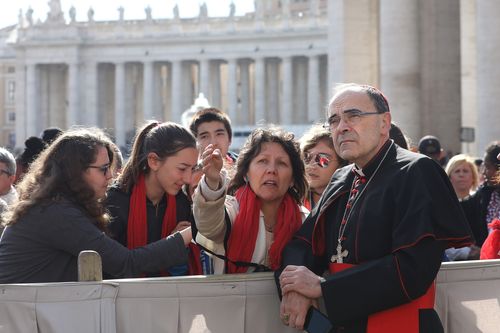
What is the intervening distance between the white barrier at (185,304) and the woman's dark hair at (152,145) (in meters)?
1.37

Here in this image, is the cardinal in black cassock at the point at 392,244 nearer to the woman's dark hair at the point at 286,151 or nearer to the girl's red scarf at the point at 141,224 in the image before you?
the woman's dark hair at the point at 286,151

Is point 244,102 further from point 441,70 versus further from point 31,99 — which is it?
point 441,70

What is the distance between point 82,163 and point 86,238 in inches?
22.2

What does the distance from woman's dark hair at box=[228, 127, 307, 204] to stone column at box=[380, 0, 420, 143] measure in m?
21.1

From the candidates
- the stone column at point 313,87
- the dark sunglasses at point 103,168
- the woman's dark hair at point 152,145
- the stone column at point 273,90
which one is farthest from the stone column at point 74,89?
the dark sunglasses at point 103,168

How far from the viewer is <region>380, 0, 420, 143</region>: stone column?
27984 millimetres

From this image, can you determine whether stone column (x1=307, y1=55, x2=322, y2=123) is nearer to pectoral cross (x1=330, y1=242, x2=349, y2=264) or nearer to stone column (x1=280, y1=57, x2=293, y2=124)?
stone column (x1=280, y1=57, x2=293, y2=124)

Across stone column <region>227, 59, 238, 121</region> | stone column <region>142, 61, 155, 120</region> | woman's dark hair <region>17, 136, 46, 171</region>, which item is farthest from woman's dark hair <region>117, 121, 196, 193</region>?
stone column <region>142, 61, 155, 120</region>

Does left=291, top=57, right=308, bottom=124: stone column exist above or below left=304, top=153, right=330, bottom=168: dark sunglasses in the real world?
below

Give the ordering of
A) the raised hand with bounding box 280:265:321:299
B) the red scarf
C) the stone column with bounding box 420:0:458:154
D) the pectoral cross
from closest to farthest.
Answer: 1. the raised hand with bounding box 280:265:321:299
2. the pectoral cross
3. the red scarf
4. the stone column with bounding box 420:0:458:154

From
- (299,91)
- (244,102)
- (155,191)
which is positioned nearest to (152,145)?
(155,191)

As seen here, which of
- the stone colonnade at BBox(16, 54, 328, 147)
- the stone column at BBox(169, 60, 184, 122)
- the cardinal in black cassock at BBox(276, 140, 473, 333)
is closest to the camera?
the cardinal in black cassock at BBox(276, 140, 473, 333)

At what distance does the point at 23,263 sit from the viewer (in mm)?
6484

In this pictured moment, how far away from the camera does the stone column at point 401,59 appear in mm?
27984
